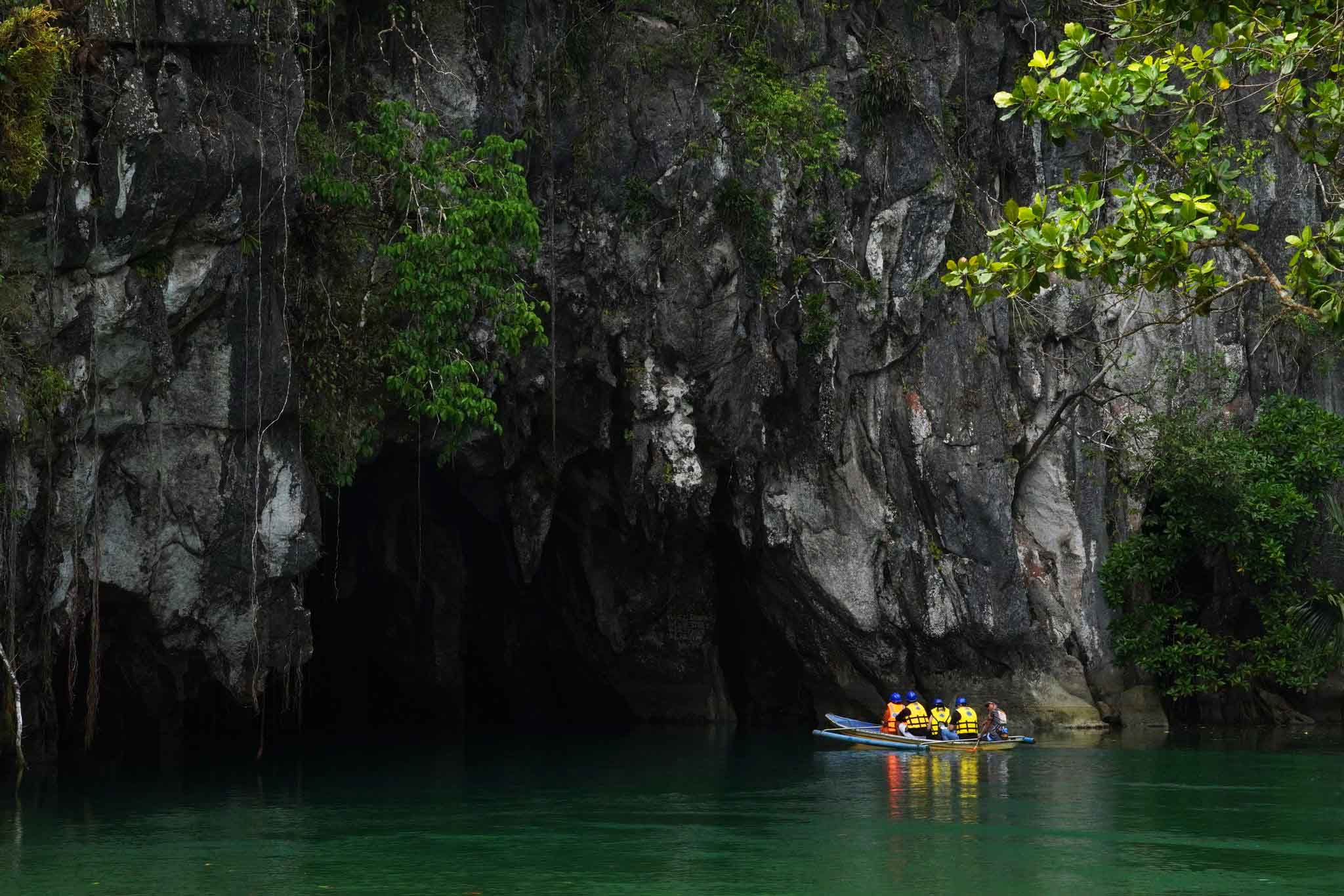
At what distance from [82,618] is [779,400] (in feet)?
36.8

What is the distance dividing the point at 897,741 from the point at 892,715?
581 millimetres

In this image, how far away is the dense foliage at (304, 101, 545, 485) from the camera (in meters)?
19.4

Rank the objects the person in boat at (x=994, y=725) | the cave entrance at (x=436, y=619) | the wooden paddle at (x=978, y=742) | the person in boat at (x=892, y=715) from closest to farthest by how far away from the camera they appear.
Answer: the wooden paddle at (x=978, y=742) < the person in boat at (x=994, y=725) < the person in boat at (x=892, y=715) < the cave entrance at (x=436, y=619)

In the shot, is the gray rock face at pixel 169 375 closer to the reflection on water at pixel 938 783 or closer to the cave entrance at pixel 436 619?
the cave entrance at pixel 436 619

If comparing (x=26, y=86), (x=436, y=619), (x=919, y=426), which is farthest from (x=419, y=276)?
(x=436, y=619)

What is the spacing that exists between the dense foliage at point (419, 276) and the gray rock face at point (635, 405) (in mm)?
932

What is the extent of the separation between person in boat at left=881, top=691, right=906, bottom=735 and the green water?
1.33 m

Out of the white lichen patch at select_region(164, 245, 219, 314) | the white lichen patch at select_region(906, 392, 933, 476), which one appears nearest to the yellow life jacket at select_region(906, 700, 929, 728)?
the white lichen patch at select_region(906, 392, 933, 476)

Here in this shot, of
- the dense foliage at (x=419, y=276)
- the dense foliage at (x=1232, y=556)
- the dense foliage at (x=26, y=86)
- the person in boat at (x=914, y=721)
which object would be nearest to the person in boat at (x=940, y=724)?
the person in boat at (x=914, y=721)

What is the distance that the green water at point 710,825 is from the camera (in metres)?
12.9

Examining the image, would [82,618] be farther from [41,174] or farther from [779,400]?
[779,400]

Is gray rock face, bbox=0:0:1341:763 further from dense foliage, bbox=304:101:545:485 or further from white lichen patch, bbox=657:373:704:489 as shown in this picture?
dense foliage, bbox=304:101:545:485

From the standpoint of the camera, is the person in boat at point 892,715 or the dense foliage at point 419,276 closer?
the dense foliage at point 419,276

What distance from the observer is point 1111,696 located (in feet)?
85.3
